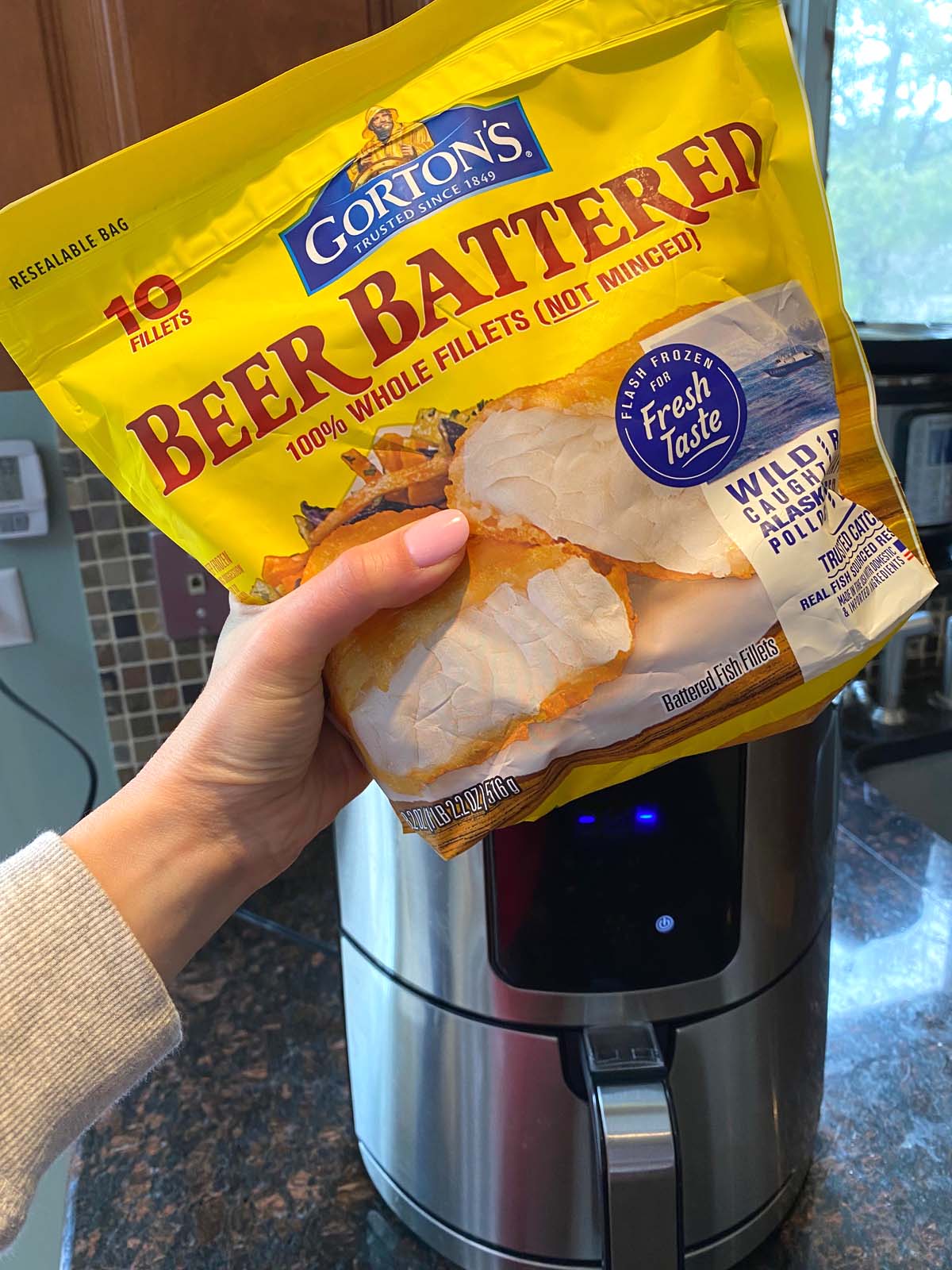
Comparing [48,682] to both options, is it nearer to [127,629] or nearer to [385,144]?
[127,629]

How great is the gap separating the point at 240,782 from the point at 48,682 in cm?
57

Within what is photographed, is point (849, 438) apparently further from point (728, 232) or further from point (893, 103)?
point (893, 103)

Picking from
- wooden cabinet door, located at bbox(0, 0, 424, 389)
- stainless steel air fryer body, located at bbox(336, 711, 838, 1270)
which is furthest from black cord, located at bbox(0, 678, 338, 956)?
wooden cabinet door, located at bbox(0, 0, 424, 389)

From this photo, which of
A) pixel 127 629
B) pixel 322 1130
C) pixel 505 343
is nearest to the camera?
pixel 505 343

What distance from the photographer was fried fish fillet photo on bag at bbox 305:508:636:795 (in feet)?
1.18

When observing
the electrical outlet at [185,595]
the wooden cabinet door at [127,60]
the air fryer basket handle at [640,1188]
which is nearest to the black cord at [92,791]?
the electrical outlet at [185,595]

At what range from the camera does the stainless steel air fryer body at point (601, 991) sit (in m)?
0.47

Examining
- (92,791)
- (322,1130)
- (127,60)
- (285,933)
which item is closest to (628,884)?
(322,1130)

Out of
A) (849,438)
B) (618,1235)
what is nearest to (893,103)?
(849,438)

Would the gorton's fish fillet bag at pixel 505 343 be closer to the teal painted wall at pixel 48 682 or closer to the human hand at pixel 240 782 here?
the human hand at pixel 240 782

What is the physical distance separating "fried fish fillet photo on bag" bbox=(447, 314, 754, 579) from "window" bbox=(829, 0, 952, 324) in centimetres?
95

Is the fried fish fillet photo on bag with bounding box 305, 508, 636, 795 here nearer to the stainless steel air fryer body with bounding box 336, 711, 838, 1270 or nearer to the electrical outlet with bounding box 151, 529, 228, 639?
the stainless steel air fryer body with bounding box 336, 711, 838, 1270

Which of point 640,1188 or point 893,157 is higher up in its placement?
point 893,157

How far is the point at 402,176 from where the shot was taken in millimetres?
359
